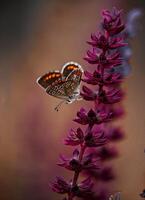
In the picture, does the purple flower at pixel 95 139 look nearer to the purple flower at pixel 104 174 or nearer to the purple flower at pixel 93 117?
the purple flower at pixel 93 117

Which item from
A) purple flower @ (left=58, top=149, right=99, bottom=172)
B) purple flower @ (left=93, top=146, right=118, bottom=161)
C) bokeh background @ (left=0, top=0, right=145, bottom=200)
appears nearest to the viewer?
→ purple flower @ (left=58, top=149, right=99, bottom=172)

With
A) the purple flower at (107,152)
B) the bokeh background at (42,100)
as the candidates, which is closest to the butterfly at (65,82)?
the purple flower at (107,152)

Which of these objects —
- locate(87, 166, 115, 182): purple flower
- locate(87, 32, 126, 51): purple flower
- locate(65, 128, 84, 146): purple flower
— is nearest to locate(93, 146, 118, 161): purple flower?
locate(87, 166, 115, 182): purple flower

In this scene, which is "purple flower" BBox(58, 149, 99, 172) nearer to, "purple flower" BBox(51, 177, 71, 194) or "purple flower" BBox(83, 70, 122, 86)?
"purple flower" BBox(51, 177, 71, 194)

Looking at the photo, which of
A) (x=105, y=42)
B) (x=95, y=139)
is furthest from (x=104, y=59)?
(x=95, y=139)

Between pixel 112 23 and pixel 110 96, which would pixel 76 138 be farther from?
pixel 112 23

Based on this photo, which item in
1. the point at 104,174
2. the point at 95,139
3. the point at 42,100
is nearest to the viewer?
the point at 95,139
